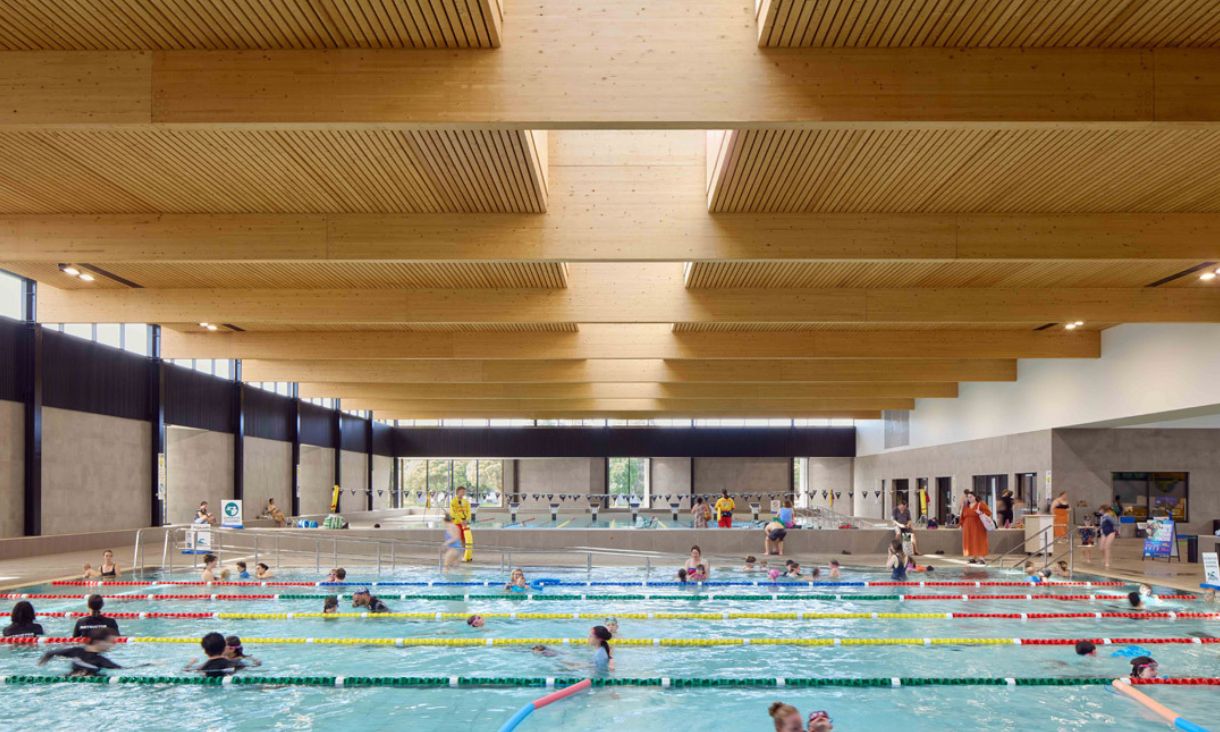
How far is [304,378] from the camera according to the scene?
83.8ft

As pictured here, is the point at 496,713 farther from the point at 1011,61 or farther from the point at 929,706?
the point at 1011,61

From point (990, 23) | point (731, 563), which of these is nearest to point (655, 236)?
point (990, 23)

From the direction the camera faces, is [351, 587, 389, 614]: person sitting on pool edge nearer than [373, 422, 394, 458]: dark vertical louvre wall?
Yes

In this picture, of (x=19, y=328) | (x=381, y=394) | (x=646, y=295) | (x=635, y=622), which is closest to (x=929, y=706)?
(x=635, y=622)

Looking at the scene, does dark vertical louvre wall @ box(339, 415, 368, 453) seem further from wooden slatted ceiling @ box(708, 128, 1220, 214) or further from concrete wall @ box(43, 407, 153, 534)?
wooden slatted ceiling @ box(708, 128, 1220, 214)

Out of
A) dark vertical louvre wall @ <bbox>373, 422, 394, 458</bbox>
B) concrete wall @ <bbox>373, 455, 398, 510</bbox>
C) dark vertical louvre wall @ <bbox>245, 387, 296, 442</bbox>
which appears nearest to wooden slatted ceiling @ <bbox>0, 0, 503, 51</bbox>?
dark vertical louvre wall @ <bbox>245, 387, 296, 442</bbox>

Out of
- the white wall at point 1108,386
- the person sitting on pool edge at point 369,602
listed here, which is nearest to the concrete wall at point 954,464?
the white wall at point 1108,386

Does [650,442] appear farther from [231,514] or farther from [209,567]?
[209,567]

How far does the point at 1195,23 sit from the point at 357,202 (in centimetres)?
794

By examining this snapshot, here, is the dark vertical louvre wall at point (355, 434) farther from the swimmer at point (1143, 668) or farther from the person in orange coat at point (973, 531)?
the swimmer at point (1143, 668)

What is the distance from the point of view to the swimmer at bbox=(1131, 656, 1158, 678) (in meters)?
8.83

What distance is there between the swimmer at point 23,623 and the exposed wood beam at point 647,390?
59.3ft

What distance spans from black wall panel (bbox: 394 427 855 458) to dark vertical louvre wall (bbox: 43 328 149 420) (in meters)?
23.6

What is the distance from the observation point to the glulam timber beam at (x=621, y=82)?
23.1 feet
